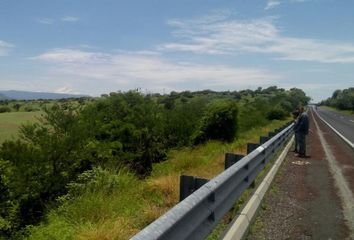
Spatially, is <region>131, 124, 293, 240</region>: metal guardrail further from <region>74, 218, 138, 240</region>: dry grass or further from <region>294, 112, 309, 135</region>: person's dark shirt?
<region>294, 112, 309, 135</region>: person's dark shirt

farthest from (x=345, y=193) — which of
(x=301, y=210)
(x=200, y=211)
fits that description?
(x=200, y=211)

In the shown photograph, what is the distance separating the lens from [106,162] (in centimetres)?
2308

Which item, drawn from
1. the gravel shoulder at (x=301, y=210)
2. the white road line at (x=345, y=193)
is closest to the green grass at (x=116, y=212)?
the gravel shoulder at (x=301, y=210)

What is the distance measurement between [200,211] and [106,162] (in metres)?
19.3

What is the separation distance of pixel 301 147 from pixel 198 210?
1293cm

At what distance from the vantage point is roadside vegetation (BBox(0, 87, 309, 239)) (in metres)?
6.86

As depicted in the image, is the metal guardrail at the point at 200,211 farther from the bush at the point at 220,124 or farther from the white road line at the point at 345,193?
the bush at the point at 220,124

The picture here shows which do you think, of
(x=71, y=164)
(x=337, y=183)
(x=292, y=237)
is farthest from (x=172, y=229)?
(x=71, y=164)

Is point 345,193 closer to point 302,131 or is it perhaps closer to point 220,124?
point 302,131

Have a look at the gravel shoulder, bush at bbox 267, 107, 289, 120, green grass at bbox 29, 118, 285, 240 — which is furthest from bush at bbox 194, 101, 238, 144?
bush at bbox 267, 107, 289, 120

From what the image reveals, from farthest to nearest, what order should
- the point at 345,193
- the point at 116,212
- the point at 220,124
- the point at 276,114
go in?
the point at 276,114
the point at 220,124
the point at 345,193
the point at 116,212

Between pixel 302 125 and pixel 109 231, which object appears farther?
pixel 302 125

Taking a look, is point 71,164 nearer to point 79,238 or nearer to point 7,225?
point 7,225

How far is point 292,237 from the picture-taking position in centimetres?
565
